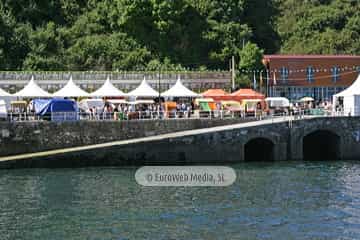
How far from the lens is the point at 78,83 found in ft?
208

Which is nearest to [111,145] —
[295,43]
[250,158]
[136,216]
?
[250,158]

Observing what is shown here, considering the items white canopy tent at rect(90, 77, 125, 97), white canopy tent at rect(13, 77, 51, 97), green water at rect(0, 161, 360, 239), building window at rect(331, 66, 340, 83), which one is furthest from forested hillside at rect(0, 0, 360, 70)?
green water at rect(0, 161, 360, 239)

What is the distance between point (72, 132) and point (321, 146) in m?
18.0

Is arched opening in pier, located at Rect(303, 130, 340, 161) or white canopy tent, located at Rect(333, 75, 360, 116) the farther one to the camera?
arched opening in pier, located at Rect(303, 130, 340, 161)

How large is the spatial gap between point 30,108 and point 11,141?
498 cm

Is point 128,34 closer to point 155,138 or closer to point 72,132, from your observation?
point 72,132

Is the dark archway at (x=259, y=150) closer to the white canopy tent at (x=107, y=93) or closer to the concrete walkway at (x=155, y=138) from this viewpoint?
the concrete walkway at (x=155, y=138)

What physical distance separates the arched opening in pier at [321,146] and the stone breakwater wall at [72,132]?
349 inches

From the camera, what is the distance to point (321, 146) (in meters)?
53.6

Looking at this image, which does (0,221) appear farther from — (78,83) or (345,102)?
(78,83)

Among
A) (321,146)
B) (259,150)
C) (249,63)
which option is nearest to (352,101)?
(321,146)

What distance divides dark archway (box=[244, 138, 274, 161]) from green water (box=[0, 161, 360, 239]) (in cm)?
698

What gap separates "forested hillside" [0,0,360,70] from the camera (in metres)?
70.7

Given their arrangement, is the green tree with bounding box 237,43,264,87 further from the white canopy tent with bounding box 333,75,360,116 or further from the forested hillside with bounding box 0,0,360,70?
the white canopy tent with bounding box 333,75,360,116
